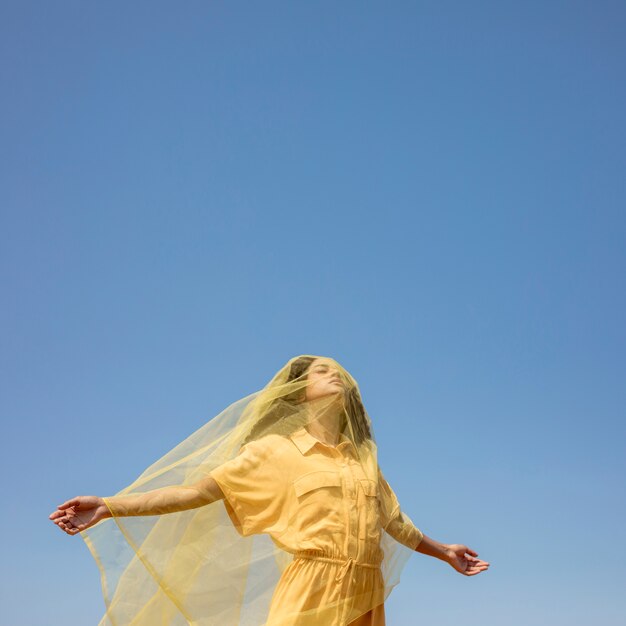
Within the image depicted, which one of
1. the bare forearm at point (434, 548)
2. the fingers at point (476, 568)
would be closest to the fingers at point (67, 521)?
the bare forearm at point (434, 548)

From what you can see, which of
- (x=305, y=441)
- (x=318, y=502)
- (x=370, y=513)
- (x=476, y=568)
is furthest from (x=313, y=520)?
(x=476, y=568)

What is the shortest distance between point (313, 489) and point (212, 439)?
0.79m

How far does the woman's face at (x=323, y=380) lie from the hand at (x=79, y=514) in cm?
137

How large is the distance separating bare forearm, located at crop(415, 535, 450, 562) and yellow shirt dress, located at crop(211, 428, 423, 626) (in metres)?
0.53

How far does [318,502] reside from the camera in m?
4.59

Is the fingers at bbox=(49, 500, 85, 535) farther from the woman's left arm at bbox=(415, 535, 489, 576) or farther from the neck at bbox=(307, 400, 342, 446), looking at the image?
the woman's left arm at bbox=(415, 535, 489, 576)

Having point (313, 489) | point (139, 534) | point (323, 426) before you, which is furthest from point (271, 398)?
point (139, 534)

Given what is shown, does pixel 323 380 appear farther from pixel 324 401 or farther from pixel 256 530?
pixel 256 530

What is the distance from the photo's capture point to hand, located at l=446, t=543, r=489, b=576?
5.50 meters

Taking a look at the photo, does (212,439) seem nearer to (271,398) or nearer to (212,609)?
(271,398)

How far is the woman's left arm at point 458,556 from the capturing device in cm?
546

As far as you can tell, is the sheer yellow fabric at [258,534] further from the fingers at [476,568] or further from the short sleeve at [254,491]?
the fingers at [476,568]

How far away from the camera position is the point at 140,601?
4688 millimetres

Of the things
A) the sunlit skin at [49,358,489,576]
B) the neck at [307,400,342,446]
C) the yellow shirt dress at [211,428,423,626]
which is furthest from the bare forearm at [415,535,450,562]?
the neck at [307,400,342,446]
